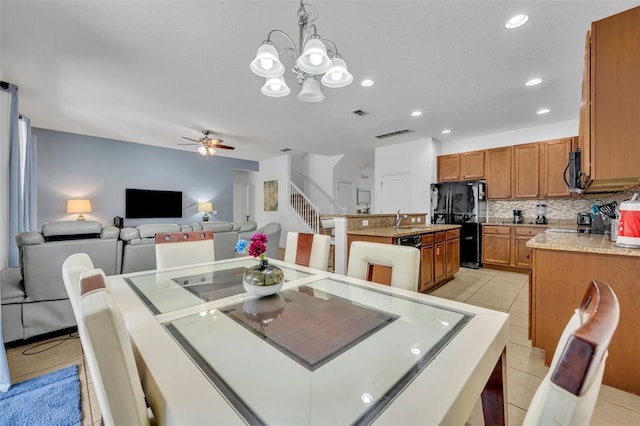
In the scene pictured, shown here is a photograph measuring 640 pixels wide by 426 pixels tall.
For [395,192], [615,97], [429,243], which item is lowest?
[429,243]

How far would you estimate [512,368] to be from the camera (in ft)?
6.45

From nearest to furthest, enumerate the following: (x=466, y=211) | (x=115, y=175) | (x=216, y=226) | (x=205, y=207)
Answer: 1. (x=216, y=226)
2. (x=466, y=211)
3. (x=115, y=175)
4. (x=205, y=207)

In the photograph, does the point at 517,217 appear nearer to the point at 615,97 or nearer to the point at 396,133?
the point at 396,133

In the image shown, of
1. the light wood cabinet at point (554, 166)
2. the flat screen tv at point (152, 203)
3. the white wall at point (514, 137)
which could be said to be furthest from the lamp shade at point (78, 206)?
the light wood cabinet at point (554, 166)

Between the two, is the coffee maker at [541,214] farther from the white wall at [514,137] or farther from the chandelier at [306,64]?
the chandelier at [306,64]

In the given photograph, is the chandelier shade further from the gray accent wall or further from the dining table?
the gray accent wall

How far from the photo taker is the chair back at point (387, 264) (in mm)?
1551

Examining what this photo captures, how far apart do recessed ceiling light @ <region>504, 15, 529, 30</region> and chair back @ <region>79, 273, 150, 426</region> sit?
10.1 feet

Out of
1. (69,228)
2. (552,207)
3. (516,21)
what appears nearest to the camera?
(516,21)

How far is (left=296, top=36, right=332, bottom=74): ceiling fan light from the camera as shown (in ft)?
5.01

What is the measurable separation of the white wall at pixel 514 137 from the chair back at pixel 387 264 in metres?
4.84

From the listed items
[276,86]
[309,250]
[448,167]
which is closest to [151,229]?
[309,250]

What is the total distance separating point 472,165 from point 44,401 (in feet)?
21.2

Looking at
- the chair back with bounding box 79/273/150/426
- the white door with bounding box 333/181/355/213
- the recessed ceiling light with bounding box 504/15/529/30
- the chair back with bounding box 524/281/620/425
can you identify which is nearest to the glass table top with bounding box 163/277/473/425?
the chair back with bounding box 79/273/150/426
